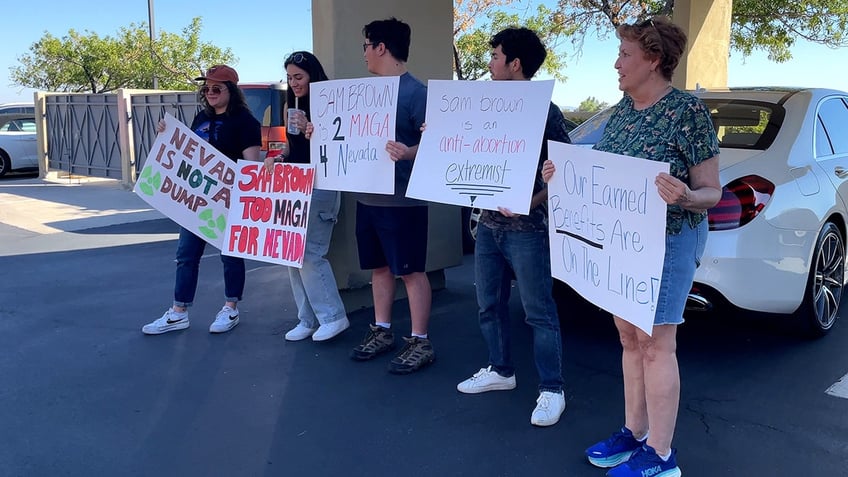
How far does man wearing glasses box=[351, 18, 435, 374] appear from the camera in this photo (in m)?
3.97

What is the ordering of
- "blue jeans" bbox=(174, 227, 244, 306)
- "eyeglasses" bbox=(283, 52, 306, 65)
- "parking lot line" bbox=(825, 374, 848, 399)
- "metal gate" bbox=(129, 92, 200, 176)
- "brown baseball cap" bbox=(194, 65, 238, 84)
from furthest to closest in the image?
"metal gate" bbox=(129, 92, 200, 176), "blue jeans" bbox=(174, 227, 244, 306), "brown baseball cap" bbox=(194, 65, 238, 84), "eyeglasses" bbox=(283, 52, 306, 65), "parking lot line" bbox=(825, 374, 848, 399)

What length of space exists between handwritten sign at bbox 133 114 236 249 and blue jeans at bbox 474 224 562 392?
207cm

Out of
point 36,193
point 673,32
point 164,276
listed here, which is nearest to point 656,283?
point 673,32

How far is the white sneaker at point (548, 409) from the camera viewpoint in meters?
3.40

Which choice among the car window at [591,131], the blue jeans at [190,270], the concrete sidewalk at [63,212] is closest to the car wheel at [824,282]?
the car window at [591,131]

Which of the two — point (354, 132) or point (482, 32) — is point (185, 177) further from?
point (482, 32)

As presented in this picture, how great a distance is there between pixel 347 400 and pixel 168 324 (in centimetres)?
185

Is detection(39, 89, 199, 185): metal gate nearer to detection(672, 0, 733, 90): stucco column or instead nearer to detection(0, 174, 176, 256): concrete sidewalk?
detection(0, 174, 176, 256): concrete sidewalk

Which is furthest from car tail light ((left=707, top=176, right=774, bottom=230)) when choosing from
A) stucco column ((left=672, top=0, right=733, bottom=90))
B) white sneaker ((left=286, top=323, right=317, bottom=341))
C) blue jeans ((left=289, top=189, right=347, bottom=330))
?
stucco column ((left=672, top=0, right=733, bottom=90))

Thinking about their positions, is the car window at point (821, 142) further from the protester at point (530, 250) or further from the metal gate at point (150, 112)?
the metal gate at point (150, 112)

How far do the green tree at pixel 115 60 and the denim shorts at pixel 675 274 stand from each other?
73.5 feet

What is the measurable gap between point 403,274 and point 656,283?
6.19ft

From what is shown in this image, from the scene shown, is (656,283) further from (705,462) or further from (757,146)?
(757,146)

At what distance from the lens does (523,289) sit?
11.3ft
